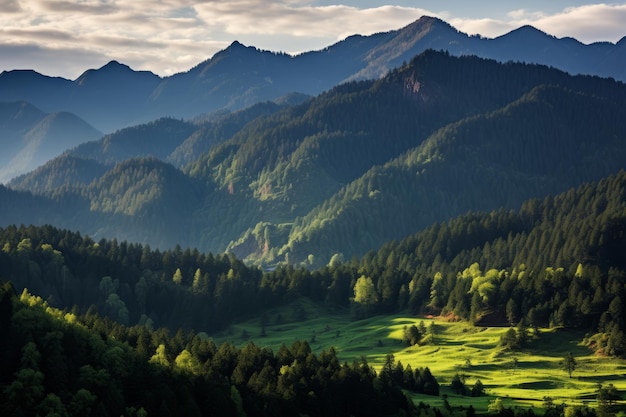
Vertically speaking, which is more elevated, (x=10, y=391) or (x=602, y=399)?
(x=10, y=391)

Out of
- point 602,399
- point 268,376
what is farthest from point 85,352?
point 602,399

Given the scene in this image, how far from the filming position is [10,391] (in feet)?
407

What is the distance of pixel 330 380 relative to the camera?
15725 centimetres

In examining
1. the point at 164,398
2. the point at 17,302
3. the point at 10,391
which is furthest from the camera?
the point at 17,302

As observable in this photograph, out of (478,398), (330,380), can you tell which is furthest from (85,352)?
(478,398)

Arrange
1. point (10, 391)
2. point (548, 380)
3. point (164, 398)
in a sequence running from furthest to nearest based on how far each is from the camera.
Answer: point (548, 380) < point (164, 398) < point (10, 391)

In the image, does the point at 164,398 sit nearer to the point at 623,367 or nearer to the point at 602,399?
the point at 602,399

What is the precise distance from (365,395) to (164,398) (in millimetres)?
35479

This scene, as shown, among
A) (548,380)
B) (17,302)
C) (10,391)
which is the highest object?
(17,302)

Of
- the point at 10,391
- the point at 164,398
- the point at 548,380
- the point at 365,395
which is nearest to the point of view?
the point at 10,391

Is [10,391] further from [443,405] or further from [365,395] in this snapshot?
[443,405]

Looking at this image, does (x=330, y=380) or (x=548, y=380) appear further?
(x=548, y=380)

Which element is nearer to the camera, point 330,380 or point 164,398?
point 164,398

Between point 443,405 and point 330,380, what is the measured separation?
1806 centimetres
